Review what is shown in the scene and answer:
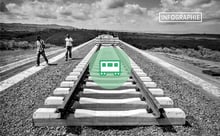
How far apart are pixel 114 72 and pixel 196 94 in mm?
2715

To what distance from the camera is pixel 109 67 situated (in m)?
6.09

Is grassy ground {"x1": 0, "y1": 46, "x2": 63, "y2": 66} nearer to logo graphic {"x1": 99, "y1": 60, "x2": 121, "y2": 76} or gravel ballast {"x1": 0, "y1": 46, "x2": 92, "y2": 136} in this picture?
gravel ballast {"x1": 0, "y1": 46, "x2": 92, "y2": 136}

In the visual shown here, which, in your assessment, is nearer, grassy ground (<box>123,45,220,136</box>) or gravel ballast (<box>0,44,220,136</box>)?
gravel ballast (<box>0,44,220,136</box>)

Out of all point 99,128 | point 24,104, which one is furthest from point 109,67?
point 99,128

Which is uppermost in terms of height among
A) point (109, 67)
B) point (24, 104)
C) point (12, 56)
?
point (12, 56)

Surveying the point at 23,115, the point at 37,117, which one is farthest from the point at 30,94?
the point at 37,117

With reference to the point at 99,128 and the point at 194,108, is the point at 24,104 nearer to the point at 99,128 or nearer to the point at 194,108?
the point at 99,128

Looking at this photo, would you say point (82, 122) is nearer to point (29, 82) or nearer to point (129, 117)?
Answer: point (129, 117)

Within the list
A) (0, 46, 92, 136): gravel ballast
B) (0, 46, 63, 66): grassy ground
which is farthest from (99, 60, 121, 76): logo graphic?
(0, 46, 63, 66): grassy ground

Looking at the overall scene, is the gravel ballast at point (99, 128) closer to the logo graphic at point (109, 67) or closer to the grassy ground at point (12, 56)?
the logo graphic at point (109, 67)

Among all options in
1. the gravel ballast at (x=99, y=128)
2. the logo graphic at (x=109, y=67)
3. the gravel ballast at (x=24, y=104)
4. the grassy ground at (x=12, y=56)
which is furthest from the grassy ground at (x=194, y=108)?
the grassy ground at (x=12, y=56)

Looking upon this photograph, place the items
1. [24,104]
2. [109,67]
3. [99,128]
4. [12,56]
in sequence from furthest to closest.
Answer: [12,56] < [109,67] < [24,104] < [99,128]

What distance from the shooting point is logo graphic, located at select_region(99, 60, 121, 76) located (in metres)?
5.68

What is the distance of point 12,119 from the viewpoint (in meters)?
3.14
